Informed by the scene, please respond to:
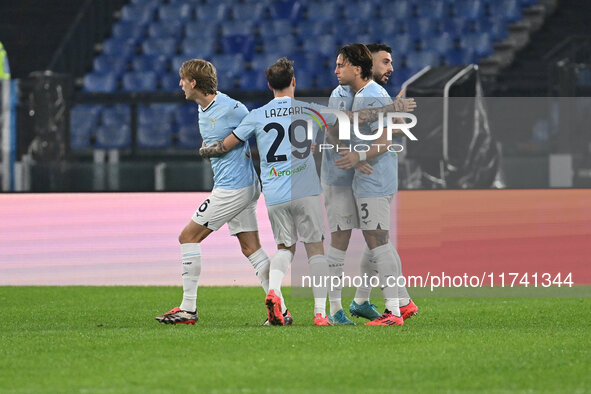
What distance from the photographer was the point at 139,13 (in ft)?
60.6

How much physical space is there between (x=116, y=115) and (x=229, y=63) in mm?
3735

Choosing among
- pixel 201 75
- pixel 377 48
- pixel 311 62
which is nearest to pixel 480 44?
pixel 311 62

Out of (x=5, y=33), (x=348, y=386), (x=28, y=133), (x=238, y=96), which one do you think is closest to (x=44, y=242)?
(x=28, y=133)

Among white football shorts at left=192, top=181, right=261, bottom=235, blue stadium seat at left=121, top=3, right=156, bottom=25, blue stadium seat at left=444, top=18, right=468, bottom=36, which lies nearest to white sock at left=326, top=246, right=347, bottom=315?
white football shorts at left=192, top=181, right=261, bottom=235

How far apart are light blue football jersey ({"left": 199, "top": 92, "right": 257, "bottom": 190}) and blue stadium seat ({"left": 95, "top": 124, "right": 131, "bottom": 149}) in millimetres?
5863

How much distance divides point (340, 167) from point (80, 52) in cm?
1136

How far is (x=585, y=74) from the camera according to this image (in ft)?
40.6

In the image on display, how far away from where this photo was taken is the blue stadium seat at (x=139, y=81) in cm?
1697

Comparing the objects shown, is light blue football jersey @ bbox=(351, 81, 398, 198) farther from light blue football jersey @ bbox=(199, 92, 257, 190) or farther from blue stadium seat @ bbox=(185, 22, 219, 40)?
blue stadium seat @ bbox=(185, 22, 219, 40)

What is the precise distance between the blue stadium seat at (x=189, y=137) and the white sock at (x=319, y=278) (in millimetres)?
5926

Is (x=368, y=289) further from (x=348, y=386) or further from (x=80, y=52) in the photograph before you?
(x=80, y=52)

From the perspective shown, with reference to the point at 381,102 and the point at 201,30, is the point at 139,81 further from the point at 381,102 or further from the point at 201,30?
the point at 381,102

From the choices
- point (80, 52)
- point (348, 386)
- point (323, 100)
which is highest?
point (80, 52)

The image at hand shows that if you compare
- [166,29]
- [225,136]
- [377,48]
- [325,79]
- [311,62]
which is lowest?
[225,136]
